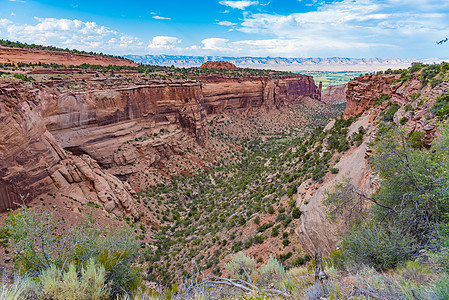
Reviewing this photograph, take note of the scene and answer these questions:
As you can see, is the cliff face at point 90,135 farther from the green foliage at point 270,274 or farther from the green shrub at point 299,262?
the green shrub at point 299,262

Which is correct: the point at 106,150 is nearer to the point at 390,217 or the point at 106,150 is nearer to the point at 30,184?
the point at 30,184

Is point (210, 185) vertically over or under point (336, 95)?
under

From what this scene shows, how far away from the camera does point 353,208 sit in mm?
8203

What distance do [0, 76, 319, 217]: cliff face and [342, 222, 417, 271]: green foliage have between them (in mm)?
17984

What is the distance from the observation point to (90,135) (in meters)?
23.1

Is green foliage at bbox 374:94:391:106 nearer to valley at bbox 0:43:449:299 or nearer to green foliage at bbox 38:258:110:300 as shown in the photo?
Answer: valley at bbox 0:43:449:299

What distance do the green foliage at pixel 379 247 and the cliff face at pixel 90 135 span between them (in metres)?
18.0

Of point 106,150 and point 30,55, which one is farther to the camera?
point 30,55

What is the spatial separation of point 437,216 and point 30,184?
824 inches

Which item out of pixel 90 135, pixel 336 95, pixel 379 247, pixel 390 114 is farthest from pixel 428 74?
pixel 336 95

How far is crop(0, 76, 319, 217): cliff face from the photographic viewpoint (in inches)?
555

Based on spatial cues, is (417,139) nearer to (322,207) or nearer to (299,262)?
(322,207)

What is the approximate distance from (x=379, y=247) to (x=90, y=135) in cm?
2560

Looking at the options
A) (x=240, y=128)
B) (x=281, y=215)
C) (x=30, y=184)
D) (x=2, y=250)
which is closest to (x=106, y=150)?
(x=30, y=184)
